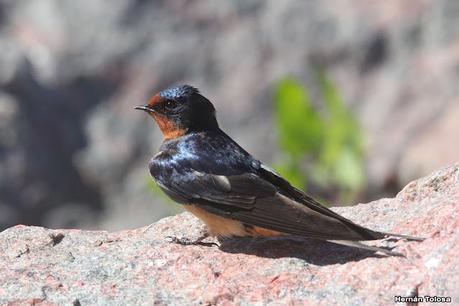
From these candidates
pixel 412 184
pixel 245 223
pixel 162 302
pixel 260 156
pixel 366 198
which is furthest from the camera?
pixel 260 156

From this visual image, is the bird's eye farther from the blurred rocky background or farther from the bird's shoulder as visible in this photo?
the blurred rocky background

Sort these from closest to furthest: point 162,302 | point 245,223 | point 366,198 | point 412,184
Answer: point 162,302, point 245,223, point 412,184, point 366,198

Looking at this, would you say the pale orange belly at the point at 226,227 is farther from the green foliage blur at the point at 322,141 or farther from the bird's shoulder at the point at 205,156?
the green foliage blur at the point at 322,141

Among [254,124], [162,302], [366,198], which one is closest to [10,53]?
A: [254,124]

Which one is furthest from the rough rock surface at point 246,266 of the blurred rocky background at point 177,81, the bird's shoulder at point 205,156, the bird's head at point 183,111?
the blurred rocky background at point 177,81

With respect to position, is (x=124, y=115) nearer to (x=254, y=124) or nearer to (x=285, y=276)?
(x=254, y=124)

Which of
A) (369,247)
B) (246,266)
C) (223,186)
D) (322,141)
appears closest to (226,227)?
(223,186)

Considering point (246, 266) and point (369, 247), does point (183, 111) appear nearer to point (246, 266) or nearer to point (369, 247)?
point (246, 266)
